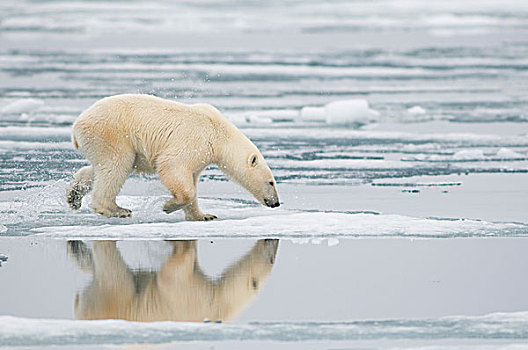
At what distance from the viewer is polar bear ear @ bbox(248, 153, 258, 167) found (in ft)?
23.4

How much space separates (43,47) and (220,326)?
20118 millimetres

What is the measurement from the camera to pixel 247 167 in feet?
23.6

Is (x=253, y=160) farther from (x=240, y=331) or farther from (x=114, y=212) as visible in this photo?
(x=240, y=331)

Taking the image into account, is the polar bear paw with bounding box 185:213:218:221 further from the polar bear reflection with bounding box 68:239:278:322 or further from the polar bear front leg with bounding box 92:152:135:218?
the polar bear reflection with bounding box 68:239:278:322

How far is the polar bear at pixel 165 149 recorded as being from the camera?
276 inches

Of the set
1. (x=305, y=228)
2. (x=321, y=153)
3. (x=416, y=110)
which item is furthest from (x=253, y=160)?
(x=416, y=110)

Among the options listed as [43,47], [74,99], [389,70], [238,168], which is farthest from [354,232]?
[43,47]

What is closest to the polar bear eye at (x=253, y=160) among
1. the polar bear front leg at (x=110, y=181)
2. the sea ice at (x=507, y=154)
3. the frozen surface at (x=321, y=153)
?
the frozen surface at (x=321, y=153)

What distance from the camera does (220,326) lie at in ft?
14.3

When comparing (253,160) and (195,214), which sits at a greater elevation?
(253,160)

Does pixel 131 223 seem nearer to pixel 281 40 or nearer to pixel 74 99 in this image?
pixel 74 99

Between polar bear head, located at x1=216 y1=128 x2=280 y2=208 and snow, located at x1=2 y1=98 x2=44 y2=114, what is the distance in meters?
6.84

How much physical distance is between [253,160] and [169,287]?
7.58 ft

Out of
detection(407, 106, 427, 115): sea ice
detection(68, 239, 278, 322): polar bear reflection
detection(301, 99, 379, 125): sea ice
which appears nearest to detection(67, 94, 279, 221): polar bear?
detection(68, 239, 278, 322): polar bear reflection
